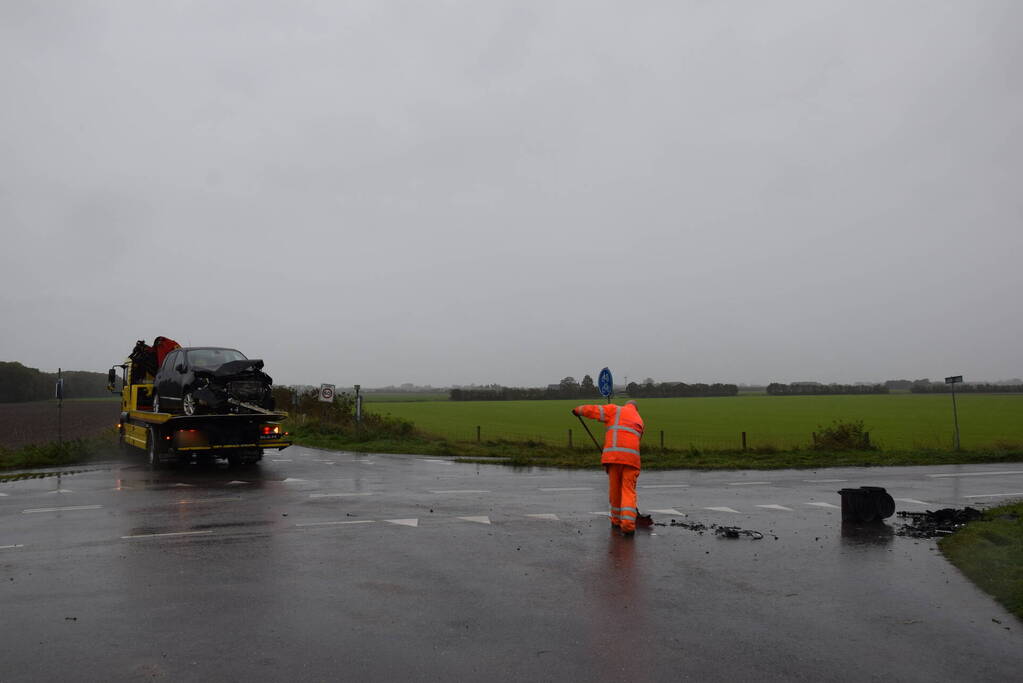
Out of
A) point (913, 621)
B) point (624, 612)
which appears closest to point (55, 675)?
point (624, 612)

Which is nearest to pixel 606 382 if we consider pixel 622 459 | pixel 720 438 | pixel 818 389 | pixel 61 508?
pixel 622 459

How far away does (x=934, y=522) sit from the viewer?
31.3 feet

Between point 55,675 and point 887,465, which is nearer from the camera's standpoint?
point 55,675

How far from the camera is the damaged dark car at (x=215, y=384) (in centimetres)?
1531

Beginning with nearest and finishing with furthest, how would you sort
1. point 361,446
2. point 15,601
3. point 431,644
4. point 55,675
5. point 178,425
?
point 55,675 → point 431,644 → point 15,601 → point 178,425 → point 361,446

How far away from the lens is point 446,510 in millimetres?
10352

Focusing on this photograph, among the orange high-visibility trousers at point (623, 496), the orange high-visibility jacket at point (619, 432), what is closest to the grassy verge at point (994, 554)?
the orange high-visibility trousers at point (623, 496)

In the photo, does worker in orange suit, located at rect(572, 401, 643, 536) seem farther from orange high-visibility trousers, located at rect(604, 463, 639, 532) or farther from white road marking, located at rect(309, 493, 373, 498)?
white road marking, located at rect(309, 493, 373, 498)

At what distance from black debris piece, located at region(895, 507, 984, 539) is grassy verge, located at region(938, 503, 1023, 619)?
0.20 metres

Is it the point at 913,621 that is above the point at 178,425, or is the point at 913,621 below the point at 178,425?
below

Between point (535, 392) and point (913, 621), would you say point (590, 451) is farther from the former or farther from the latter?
point (535, 392)

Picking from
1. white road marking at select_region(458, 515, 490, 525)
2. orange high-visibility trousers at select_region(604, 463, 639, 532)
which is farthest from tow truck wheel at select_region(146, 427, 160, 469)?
orange high-visibility trousers at select_region(604, 463, 639, 532)

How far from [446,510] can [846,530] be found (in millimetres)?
5454

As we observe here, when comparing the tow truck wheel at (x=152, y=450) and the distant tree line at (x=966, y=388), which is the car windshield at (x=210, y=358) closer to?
the tow truck wheel at (x=152, y=450)
